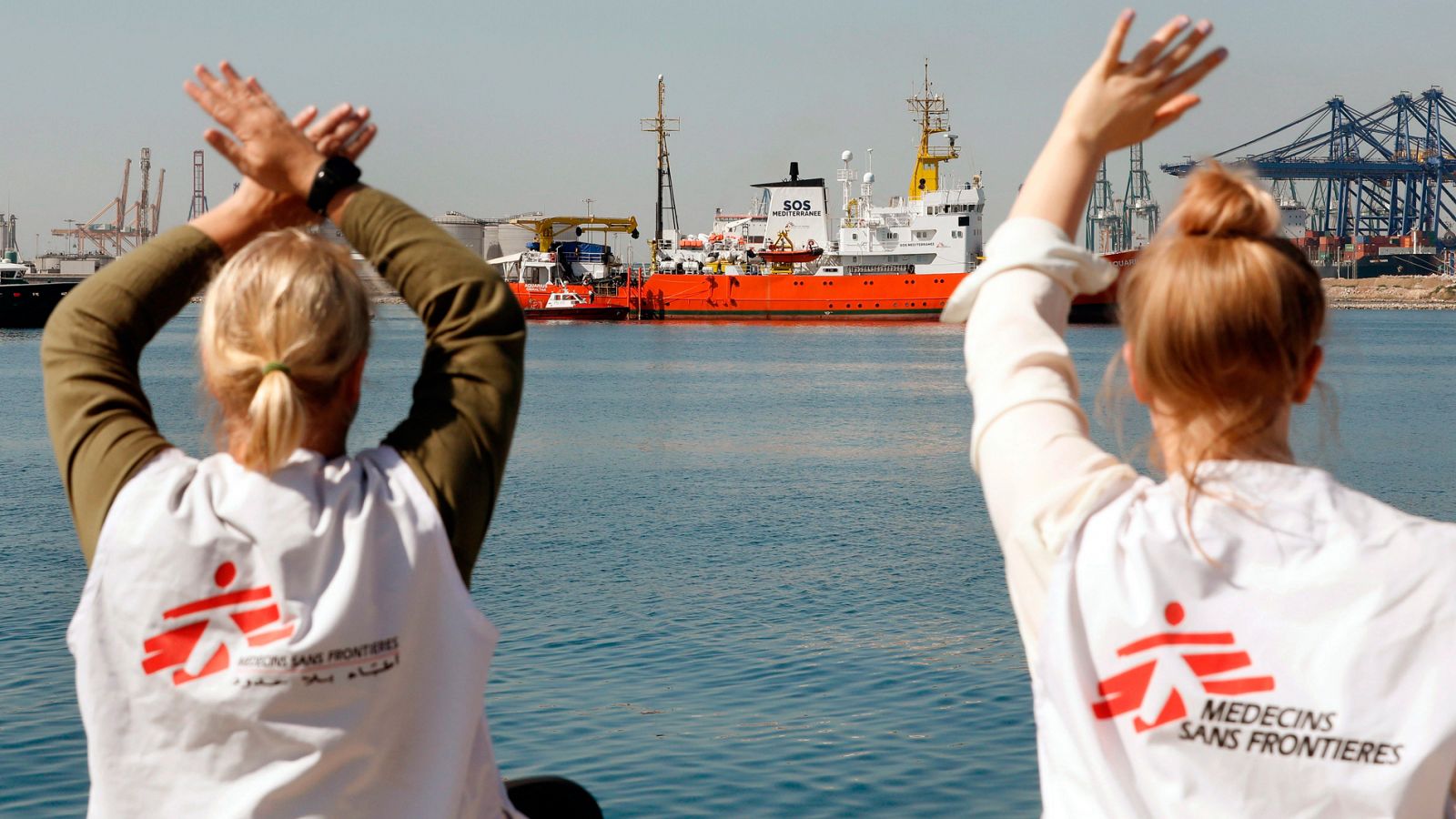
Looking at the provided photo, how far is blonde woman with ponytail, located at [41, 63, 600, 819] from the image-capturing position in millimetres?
Result: 1281

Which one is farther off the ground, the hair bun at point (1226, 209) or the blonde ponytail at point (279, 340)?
the hair bun at point (1226, 209)

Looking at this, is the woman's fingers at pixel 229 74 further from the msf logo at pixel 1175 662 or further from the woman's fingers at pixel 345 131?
the msf logo at pixel 1175 662

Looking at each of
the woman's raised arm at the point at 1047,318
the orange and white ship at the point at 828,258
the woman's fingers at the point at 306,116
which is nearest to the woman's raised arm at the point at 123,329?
the woman's fingers at the point at 306,116

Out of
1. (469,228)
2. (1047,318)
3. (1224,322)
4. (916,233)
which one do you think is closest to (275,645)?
(1047,318)

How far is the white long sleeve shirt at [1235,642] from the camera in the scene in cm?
106

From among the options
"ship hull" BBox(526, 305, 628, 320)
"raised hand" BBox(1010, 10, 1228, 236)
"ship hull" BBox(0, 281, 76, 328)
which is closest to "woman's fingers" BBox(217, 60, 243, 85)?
"raised hand" BBox(1010, 10, 1228, 236)

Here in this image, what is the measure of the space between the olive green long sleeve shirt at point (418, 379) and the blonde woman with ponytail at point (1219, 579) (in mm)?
493

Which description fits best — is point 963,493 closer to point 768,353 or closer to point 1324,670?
point 1324,670

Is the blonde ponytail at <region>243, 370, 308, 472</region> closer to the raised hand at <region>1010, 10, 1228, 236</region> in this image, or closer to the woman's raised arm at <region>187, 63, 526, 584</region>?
the woman's raised arm at <region>187, 63, 526, 584</region>

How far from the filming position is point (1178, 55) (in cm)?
128

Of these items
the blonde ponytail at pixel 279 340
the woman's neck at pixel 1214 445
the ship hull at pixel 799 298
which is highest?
the blonde ponytail at pixel 279 340

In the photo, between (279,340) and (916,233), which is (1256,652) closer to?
(279,340)

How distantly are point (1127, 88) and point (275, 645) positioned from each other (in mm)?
929

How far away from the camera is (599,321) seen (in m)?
62.2
